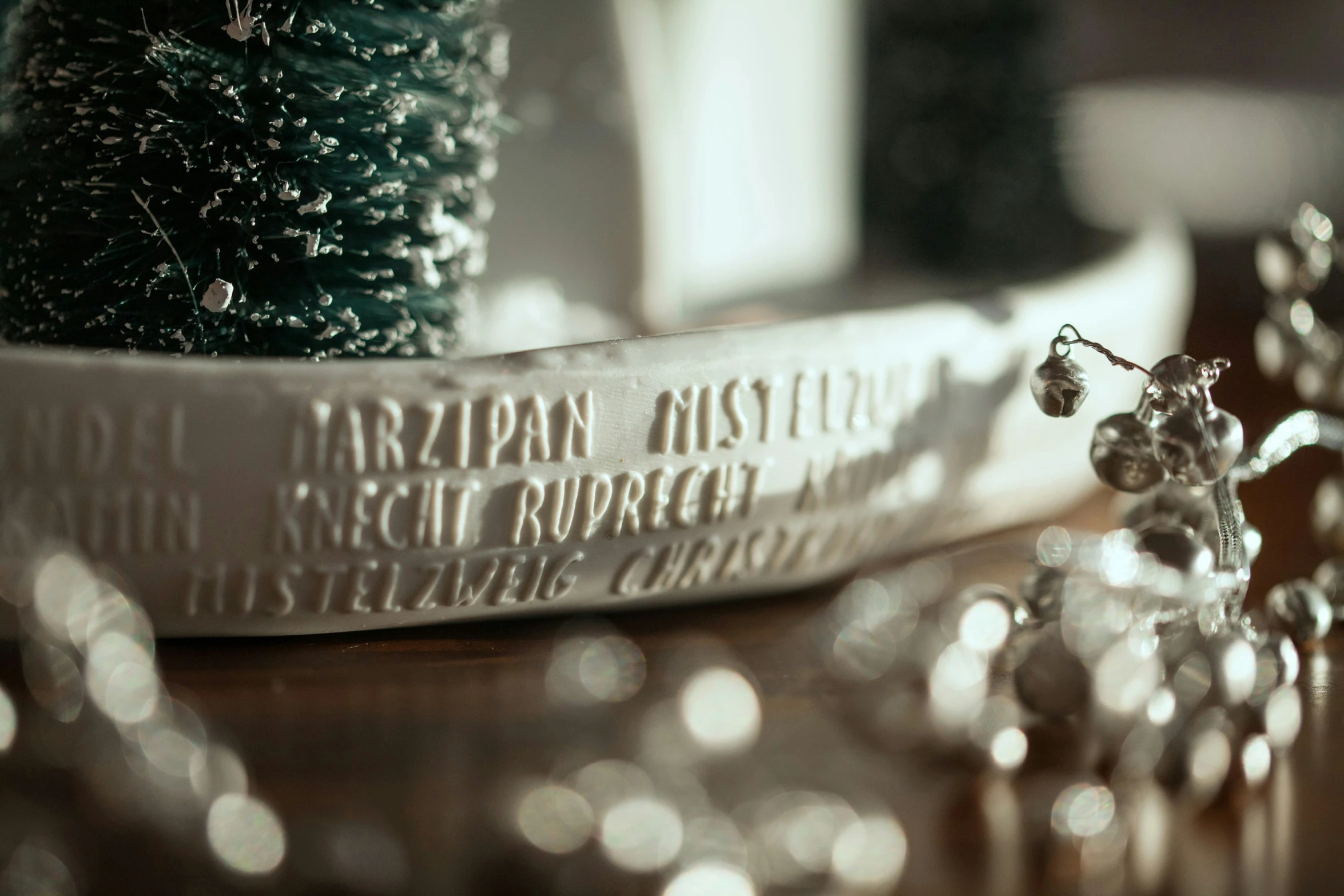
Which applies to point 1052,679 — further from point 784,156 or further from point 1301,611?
point 784,156

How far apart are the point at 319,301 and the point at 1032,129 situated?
1.45ft

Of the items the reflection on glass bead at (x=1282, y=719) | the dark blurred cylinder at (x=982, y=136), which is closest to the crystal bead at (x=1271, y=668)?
the reflection on glass bead at (x=1282, y=719)

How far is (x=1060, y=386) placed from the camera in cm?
26

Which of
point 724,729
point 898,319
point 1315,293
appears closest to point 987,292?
point 898,319

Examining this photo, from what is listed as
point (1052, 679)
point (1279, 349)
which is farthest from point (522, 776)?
point (1279, 349)

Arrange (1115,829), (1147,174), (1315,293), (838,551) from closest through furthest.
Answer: (1115,829)
(838,551)
(1315,293)
(1147,174)

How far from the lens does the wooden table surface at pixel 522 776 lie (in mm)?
188

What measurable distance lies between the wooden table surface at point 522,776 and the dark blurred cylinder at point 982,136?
1.15 feet

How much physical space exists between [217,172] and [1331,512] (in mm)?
306

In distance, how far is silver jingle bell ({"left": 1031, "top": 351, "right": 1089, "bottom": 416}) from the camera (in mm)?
261

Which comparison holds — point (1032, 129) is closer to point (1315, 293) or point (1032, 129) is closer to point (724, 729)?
point (1315, 293)

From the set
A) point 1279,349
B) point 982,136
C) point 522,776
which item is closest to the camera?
point 522,776

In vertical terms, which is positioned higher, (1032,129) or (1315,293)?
(1032,129)

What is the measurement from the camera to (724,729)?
0.22 metres
